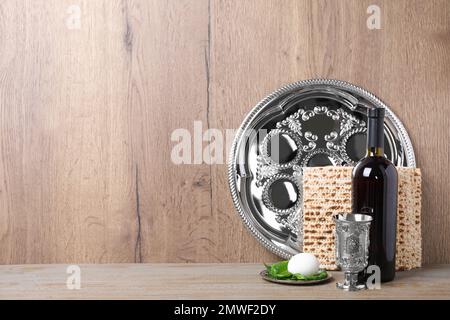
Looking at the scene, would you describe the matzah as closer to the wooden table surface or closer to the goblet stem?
the wooden table surface

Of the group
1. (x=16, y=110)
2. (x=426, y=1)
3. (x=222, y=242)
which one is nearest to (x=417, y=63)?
(x=426, y=1)

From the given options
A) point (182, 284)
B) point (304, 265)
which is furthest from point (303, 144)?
point (182, 284)

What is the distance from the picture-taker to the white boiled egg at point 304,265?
4.10 feet

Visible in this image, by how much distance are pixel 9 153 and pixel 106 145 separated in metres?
0.25

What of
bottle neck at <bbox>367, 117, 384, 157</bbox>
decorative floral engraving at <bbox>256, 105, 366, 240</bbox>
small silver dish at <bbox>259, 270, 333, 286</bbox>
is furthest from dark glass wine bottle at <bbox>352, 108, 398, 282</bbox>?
decorative floral engraving at <bbox>256, 105, 366, 240</bbox>

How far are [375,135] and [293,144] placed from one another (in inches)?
12.3

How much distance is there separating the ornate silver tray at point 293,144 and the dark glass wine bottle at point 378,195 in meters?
0.26

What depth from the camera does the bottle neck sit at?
123cm

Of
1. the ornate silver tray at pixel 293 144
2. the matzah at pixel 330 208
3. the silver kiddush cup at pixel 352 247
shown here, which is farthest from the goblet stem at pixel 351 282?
the ornate silver tray at pixel 293 144

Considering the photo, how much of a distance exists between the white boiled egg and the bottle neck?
266mm

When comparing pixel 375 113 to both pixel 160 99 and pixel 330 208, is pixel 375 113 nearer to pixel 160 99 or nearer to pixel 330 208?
pixel 330 208

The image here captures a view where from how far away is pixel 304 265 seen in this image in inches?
49.3

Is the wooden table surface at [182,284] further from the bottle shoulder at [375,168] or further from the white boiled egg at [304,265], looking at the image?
the bottle shoulder at [375,168]
